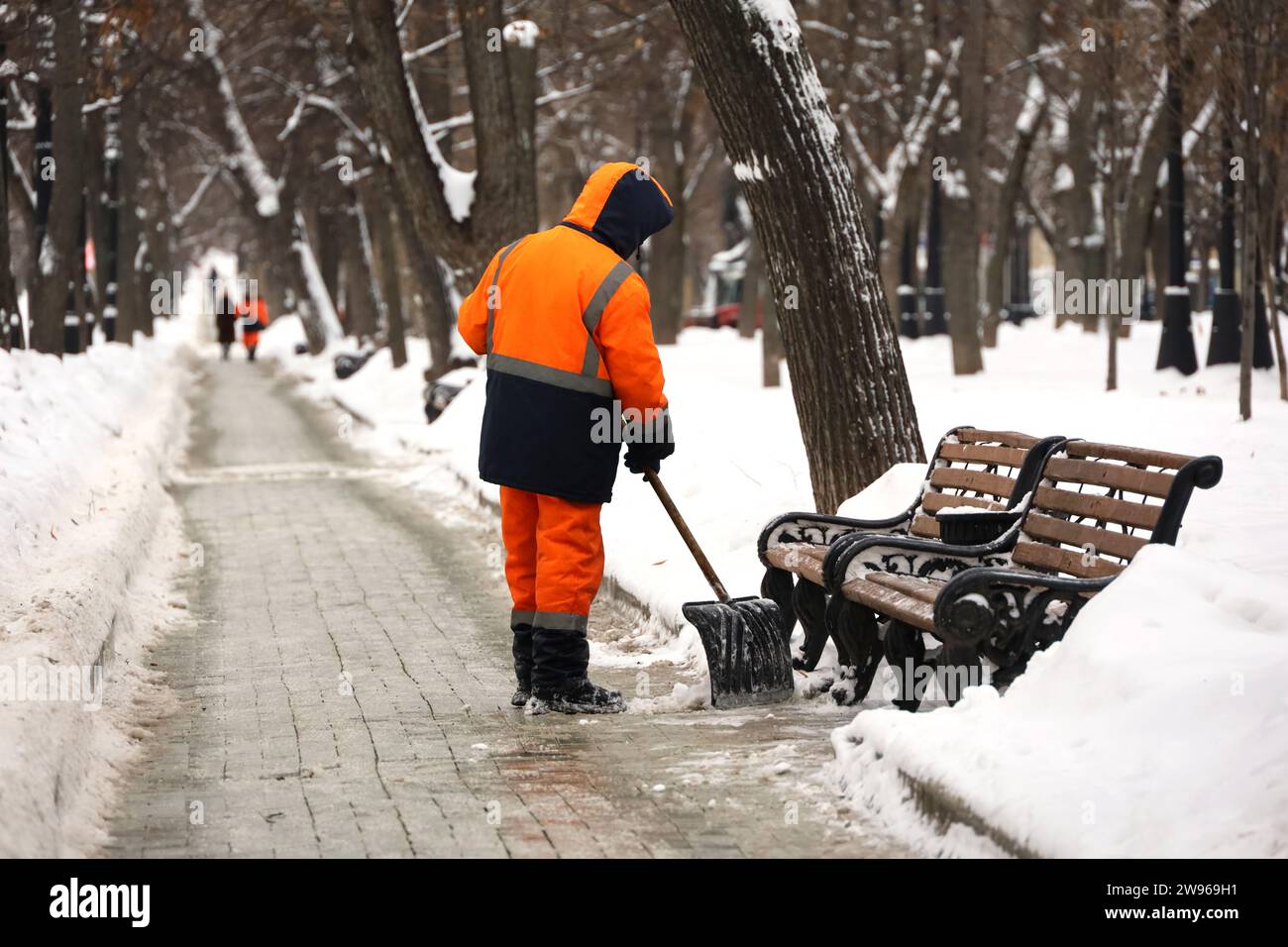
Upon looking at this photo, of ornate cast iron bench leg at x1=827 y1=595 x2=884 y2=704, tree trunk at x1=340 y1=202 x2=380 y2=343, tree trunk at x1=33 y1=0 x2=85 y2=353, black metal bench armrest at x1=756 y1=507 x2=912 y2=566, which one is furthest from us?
tree trunk at x1=340 y1=202 x2=380 y2=343

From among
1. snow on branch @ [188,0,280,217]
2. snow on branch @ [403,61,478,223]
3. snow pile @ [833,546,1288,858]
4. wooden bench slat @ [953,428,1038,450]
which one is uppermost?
snow on branch @ [188,0,280,217]

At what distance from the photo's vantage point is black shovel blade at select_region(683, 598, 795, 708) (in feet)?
20.8

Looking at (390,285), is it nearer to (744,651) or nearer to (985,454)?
(985,454)

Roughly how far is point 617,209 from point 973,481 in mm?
1832

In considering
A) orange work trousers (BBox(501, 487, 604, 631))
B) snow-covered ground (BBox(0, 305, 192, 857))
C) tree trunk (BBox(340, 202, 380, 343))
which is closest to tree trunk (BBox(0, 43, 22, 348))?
snow-covered ground (BBox(0, 305, 192, 857))

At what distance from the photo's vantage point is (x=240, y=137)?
32500 millimetres

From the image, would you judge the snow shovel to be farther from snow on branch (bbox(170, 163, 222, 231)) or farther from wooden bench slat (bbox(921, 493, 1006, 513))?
snow on branch (bbox(170, 163, 222, 231))

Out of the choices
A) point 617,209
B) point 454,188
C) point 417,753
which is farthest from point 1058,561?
point 454,188

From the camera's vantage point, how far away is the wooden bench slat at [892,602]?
5.43 metres

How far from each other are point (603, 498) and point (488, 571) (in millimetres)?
4245

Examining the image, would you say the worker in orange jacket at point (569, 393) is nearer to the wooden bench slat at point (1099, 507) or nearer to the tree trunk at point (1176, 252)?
the wooden bench slat at point (1099, 507)

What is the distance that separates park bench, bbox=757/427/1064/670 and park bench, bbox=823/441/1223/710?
115 mm

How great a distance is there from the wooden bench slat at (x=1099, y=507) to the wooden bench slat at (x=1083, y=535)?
1.7 inches
